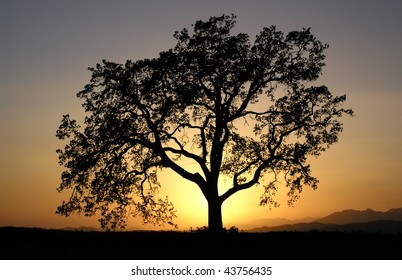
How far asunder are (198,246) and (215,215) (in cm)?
881

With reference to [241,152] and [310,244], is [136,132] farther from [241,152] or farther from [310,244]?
[310,244]

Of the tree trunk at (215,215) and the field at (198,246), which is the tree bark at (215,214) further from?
the field at (198,246)

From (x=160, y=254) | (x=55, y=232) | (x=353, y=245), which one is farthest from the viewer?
(x=55, y=232)

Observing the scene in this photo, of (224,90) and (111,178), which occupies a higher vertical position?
(224,90)

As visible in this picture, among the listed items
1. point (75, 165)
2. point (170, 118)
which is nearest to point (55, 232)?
point (75, 165)

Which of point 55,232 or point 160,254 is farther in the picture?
point 55,232

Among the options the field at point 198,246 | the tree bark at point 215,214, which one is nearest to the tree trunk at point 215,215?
the tree bark at point 215,214

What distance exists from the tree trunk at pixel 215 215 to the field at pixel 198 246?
4.13 feet

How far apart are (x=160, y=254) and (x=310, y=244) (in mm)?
8846

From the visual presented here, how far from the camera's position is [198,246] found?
1169 inches

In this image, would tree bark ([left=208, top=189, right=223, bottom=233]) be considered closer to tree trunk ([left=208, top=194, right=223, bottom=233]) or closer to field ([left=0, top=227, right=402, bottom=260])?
tree trunk ([left=208, top=194, right=223, bottom=233])

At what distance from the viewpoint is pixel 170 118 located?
39594 mm

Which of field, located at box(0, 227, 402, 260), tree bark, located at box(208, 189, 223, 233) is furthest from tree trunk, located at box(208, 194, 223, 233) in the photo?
field, located at box(0, 227, 402, 260)

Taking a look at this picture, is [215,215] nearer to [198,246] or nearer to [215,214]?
[215,214]
